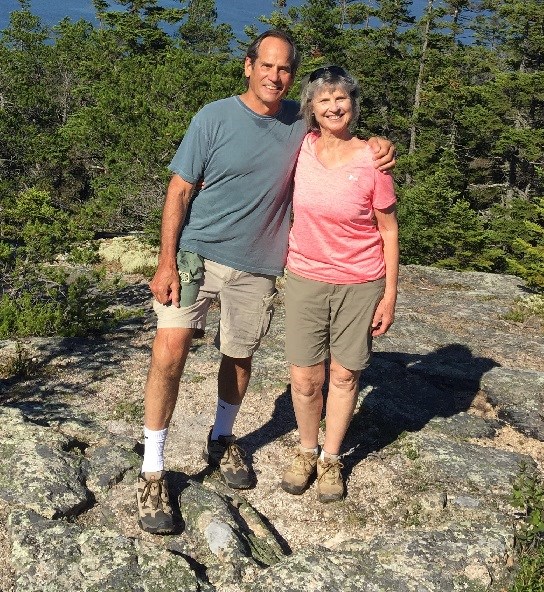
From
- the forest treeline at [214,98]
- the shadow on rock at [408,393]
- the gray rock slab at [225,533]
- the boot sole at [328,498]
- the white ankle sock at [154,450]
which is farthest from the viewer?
the forest treeline at [214,98]

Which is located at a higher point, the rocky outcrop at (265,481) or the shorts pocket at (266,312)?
the shorts pocket at (266,312)

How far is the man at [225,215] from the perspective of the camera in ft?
10.2

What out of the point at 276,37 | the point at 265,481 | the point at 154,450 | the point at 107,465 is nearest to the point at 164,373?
the point at 154,450

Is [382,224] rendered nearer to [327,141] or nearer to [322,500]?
[327,141]

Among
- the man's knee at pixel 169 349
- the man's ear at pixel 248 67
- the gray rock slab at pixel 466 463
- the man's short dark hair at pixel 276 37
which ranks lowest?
the gray rock slab at pixel 466 463

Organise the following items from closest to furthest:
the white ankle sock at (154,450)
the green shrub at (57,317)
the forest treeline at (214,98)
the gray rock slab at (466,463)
→ the white ankle sock at (154,450), the gray rock slab at (466,463), the green shrub at (57,317), the forest treeline at (214,98)

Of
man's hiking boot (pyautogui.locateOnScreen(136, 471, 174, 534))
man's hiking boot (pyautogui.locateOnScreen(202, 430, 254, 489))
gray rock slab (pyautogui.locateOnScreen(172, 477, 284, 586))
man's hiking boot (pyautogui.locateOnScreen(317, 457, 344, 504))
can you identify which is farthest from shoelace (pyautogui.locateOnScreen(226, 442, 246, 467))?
man's hiking boot (pyautogui.locateOnScreen(136, 471, 174, 534))

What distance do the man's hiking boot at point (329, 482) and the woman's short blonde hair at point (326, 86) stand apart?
190cm

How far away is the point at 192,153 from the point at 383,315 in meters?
1.30

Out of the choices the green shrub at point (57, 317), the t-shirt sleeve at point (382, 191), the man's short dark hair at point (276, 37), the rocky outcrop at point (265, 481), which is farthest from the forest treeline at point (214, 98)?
the t-shirt sleeve at point (382, 191)

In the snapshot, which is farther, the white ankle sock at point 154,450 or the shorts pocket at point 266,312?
the shorts pocket at point 266,312

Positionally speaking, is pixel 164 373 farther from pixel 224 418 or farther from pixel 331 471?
pixel 331 471

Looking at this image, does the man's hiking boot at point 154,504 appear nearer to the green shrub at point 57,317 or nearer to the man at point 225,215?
the man at point 225,215

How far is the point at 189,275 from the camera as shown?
10.6 feet
